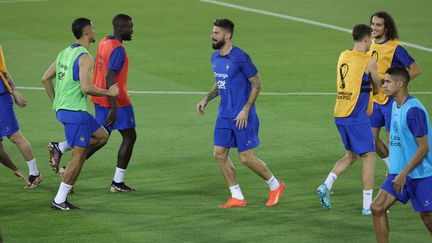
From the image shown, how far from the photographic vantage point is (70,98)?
45.8ft

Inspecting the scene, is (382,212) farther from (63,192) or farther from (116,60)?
(116,60)

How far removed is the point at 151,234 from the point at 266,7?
2193 cm

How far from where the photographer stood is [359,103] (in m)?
13.8

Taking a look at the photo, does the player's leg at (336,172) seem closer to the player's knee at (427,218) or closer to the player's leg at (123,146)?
the player's knee at (427,218)

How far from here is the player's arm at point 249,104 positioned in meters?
14.0

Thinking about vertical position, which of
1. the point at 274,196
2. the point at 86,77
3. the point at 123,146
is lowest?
the point at 274,196

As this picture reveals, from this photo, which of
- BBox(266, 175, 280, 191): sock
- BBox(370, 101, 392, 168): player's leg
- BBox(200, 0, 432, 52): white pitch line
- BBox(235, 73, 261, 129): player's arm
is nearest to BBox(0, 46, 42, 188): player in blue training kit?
BBox(235, 73, 261, 129): player's arm

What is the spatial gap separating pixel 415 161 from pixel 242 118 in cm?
339

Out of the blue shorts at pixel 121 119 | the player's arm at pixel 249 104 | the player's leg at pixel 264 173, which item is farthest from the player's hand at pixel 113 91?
the player's leg at pixel 264 173

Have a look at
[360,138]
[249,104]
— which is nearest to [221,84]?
[249,104]

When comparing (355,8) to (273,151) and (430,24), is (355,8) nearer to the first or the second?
(430,24)

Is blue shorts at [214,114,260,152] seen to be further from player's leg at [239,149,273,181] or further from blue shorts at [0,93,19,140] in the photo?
blue shorts at [0,93,19,140]

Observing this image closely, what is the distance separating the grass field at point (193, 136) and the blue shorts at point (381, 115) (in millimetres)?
825

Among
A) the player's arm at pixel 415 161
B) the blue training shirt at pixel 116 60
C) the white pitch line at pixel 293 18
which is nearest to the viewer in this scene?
the player's arm at pixel 415 161
